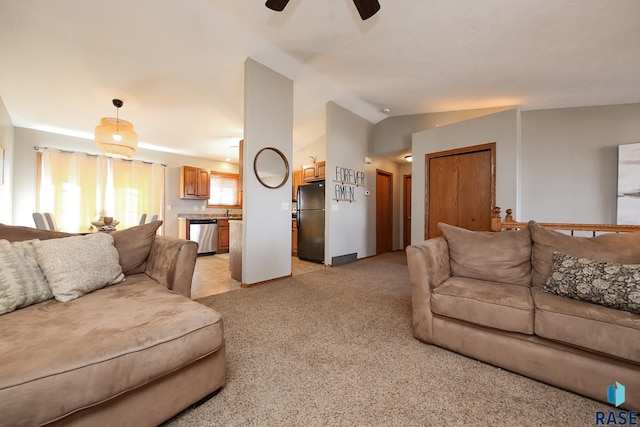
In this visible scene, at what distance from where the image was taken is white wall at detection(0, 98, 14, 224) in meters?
3.51

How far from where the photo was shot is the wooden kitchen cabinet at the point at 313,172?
5191mm

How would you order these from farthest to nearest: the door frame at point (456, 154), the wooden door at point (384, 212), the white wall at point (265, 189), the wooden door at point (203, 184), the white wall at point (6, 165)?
1. the wooden door at point (203, 184)
2. the wooden door at point (384, 212)
3. the door frame at point (456, 154)
4. the white wall at point (6, 165)
5. the white wall at point (265, 189)

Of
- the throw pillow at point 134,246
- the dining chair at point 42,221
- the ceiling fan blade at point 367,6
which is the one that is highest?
the ceiling fan blade at point 367,6

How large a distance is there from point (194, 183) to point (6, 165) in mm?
3036

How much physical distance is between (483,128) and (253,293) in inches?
169

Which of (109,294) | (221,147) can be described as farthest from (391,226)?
(109,294)

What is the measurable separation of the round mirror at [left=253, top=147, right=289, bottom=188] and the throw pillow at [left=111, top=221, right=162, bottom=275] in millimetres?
1612

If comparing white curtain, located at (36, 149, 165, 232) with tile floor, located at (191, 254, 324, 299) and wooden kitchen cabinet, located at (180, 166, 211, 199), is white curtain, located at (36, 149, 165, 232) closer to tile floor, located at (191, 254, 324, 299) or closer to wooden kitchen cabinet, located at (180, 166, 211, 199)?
wooden kitchen cabinet, located at (180, 166, 211, 199)

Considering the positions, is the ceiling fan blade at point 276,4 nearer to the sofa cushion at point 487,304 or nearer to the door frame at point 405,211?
the sofa cushion at point 487,304

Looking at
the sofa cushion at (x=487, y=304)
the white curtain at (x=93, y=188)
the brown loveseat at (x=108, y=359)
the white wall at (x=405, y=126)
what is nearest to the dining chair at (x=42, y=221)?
the white curtain at (x=93, y=188)

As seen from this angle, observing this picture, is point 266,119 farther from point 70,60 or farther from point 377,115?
point 377,115

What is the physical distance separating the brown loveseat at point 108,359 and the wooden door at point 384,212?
16.1 feet

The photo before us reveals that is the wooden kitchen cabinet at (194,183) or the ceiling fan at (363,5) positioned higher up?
the ceiling fan at (363,5)

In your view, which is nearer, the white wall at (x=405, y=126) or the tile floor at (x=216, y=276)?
the tile floor at (x=216, y=276)
